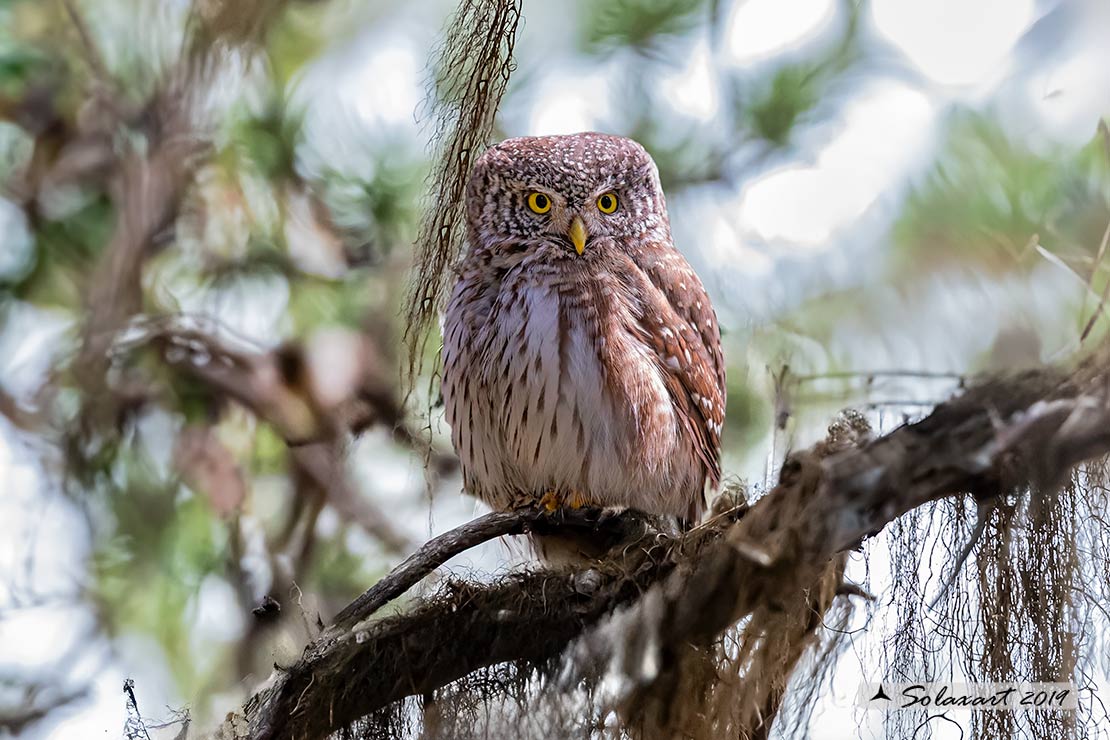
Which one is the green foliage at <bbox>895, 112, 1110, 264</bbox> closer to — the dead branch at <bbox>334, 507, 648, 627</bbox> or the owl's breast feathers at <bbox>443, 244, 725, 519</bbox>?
the owl's breast feathers at <bbox>443, 244, 725, 519</bbox>

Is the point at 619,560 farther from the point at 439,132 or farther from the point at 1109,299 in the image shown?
the point at 439,132

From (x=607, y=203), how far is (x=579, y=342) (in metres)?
0.61

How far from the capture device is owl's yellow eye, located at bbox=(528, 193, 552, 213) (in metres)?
3.80

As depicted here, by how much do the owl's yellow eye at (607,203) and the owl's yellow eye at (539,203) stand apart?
0.57 feet

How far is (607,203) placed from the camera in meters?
A: 3.86

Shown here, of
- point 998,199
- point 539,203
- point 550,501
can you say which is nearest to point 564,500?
point 550,501

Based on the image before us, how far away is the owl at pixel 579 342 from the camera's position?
3.48 metres

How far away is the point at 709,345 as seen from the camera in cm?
392

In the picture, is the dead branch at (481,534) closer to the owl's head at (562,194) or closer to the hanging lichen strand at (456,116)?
the hanging lichen strand at (456,116)

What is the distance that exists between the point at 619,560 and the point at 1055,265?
3.88ft

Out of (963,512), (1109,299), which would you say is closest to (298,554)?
(963,512)

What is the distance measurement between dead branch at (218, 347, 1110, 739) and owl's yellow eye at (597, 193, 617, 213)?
4.05 ft

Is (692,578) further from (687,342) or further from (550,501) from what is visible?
(687,342)
